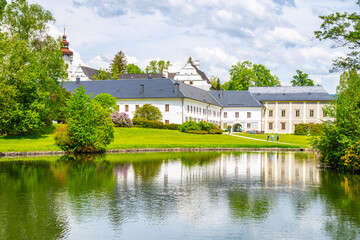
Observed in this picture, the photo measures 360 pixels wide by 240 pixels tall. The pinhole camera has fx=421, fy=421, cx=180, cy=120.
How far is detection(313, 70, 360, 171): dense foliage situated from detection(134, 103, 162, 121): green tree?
44.6 meters

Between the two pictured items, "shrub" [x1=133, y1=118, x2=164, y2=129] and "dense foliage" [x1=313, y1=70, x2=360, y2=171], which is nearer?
"dense foliage" [x1=313, y1=70, x2=360, y2=171]

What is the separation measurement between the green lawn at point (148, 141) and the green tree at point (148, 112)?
28.2 feet

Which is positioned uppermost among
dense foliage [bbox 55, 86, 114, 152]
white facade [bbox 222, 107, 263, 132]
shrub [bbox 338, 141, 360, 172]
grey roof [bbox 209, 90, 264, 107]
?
grey roof [bbox 209, 90, 264, 107]

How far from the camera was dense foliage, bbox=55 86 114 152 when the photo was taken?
35344mm

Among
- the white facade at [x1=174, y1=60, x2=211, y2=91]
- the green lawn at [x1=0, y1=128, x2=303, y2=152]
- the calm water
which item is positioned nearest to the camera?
the calm water

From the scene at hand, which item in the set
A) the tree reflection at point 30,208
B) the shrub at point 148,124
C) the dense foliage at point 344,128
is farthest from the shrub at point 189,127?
the tree reflection at point 30,208

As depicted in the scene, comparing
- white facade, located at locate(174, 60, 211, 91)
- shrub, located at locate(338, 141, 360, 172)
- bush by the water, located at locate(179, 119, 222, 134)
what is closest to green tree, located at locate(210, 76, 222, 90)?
white facade, located at locate(174, 60, 211, 91)

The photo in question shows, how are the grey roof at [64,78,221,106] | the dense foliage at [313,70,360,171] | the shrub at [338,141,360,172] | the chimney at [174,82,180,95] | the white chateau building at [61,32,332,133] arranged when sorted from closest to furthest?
the shrub at [338,141,360,172], the dense foliage at [313,70,360,171], the chimney at [174,82,180,95], the grey roof at [64,78,221,106], the white chateau building at [61,32,332,133]

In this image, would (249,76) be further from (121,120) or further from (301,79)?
(121,120)

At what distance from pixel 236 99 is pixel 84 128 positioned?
56883 millimetres

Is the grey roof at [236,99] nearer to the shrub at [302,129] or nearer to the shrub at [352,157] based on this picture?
the shrub at [302,129]

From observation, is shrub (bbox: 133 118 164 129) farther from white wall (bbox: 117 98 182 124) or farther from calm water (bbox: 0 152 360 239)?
calm water (bbox: 0 152 360 239)

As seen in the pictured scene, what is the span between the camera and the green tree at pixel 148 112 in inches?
2702

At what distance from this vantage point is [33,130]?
48250 millimetres
